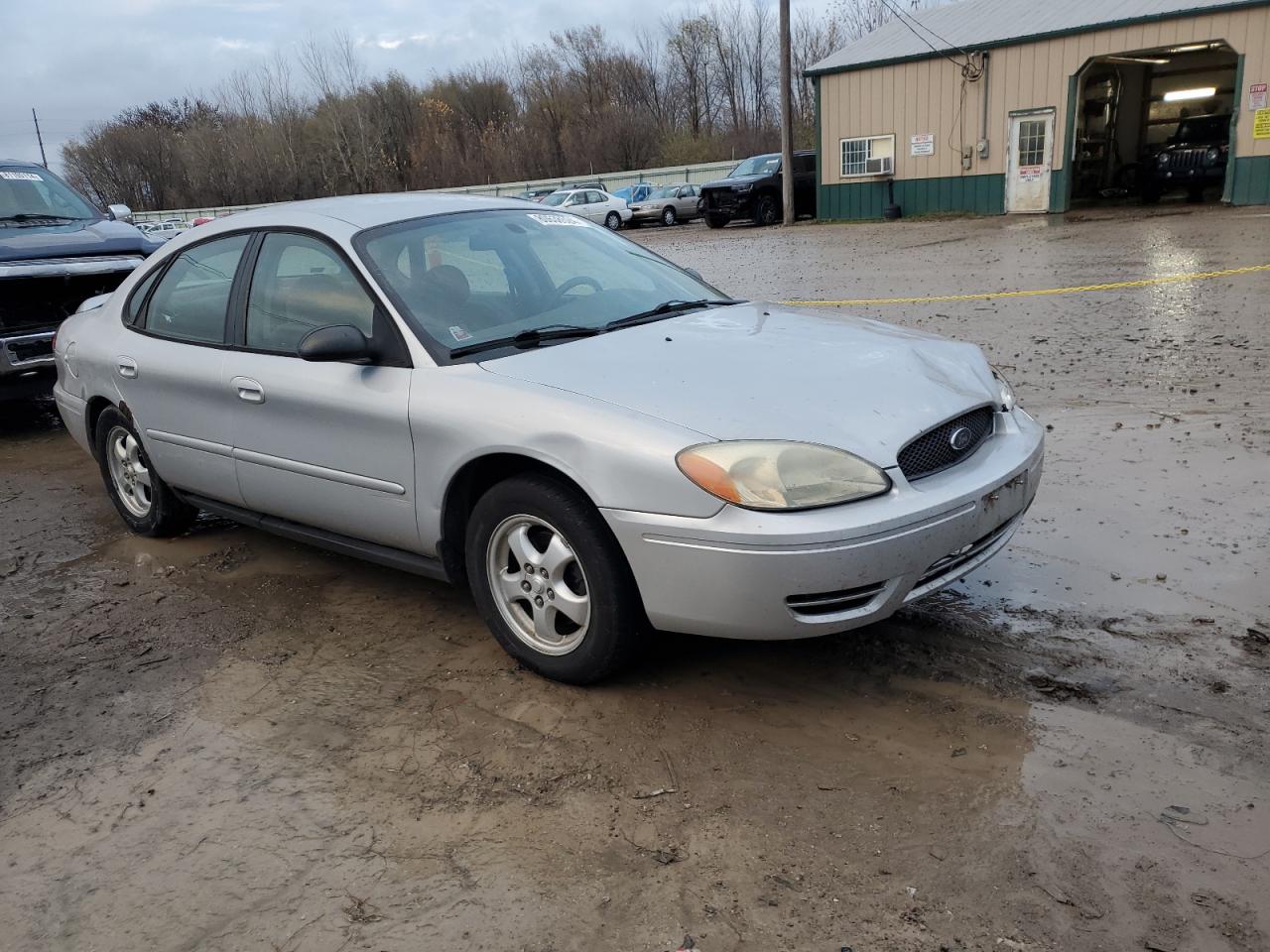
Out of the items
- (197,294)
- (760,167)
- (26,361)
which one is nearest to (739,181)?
(760,167)

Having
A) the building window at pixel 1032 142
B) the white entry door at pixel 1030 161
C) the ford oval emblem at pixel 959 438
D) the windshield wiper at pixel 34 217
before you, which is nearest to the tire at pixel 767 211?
the white entry door at pixel 1030 161

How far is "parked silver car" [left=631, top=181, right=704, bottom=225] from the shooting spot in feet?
107

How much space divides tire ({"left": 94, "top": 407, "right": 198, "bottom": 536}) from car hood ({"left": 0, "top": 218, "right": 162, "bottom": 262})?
129 inches

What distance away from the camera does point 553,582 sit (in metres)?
3.32

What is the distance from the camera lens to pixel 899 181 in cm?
2516

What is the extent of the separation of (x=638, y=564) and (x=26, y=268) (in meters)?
6.57

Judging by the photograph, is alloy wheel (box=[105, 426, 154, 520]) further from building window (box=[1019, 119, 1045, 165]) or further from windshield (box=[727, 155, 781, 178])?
windshield (box=[727, 155, 781, 178])

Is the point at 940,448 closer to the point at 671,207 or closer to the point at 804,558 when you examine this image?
the point at 804,558

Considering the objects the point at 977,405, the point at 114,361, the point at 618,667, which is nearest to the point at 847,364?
the point at 977,405

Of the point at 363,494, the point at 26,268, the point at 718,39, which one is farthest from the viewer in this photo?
the point at 718,39

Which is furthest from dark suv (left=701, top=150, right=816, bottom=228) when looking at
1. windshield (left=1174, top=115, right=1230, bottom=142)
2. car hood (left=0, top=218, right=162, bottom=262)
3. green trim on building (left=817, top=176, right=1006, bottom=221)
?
car hood (left=0, top=218, right=162, bottom=262)

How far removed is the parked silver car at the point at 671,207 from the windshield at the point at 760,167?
3361mm

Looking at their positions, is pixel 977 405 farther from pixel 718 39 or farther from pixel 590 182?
pixel 718 39

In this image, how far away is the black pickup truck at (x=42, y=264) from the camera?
7.62 meters
